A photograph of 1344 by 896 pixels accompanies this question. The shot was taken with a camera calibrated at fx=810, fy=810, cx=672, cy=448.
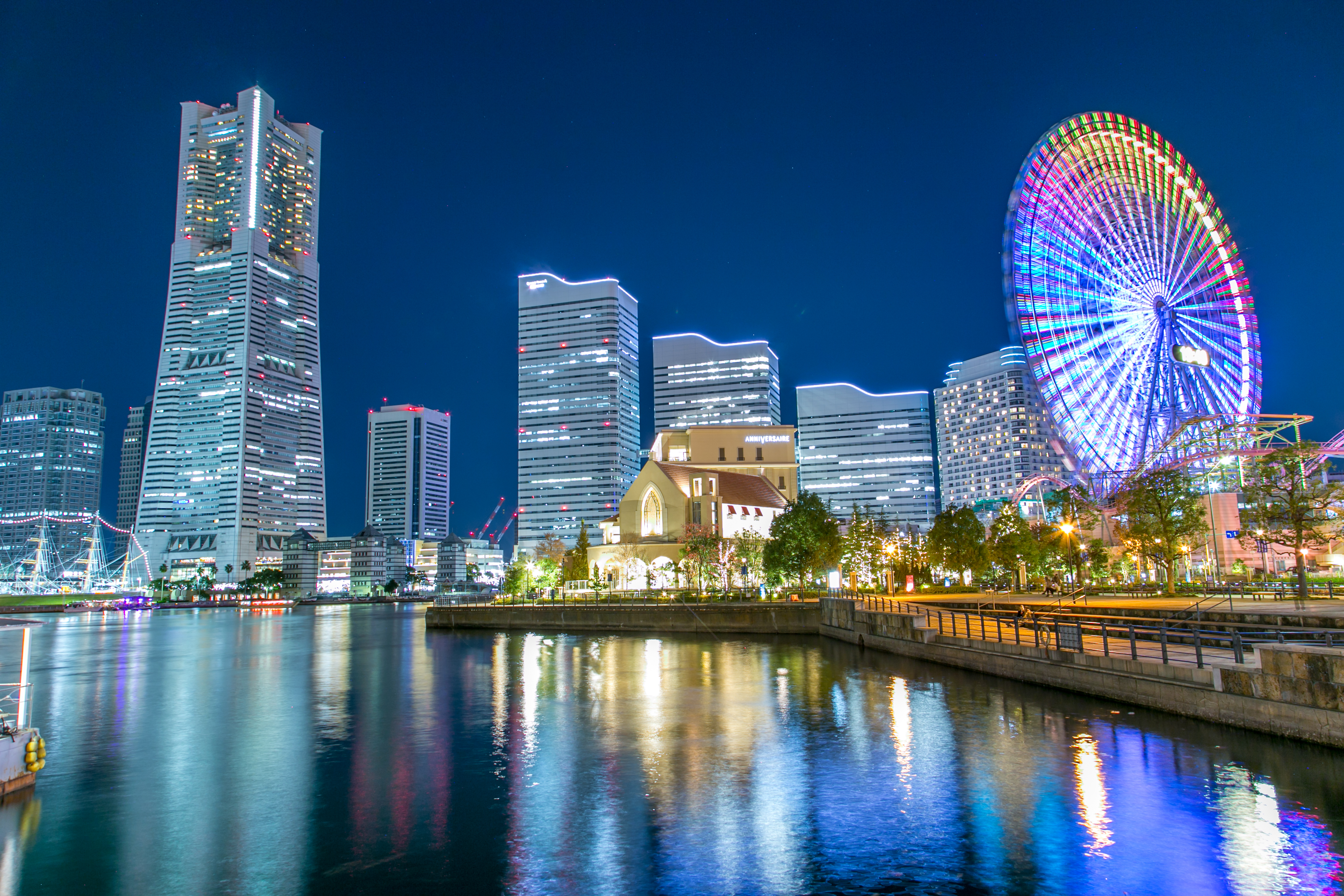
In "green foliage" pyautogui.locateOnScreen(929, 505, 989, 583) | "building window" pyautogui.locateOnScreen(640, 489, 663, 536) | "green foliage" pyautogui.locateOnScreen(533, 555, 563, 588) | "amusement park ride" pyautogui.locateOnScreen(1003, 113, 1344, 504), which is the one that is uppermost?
"amusement park ride" pyautogui.locateOnScreen(1003, 113, 1344, 504)

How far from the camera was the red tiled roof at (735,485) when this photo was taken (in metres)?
103

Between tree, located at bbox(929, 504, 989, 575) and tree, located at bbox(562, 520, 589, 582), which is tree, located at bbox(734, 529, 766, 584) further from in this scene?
tree, located at bbox(562, 520, 589, 582)

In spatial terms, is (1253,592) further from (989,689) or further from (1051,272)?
(989,689)

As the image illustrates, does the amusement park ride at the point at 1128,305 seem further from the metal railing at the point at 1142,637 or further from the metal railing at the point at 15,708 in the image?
the metal railing at the point at 15,708

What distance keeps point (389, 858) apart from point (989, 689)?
79.2ft

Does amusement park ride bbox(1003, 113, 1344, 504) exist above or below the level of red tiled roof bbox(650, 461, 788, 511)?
above

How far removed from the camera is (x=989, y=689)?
31672mm

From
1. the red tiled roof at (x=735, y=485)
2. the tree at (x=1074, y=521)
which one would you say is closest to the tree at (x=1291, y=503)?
the tree at (x=1074, y=521)

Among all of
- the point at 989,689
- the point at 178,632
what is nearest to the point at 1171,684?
the point at 989,689

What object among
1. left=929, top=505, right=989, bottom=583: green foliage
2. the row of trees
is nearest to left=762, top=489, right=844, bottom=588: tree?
left=929, top=505, right=989, bottom=583: green foliage

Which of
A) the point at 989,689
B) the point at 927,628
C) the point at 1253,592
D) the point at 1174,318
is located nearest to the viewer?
the point at 989,689

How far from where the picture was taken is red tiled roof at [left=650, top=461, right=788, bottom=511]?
103062 millimetres

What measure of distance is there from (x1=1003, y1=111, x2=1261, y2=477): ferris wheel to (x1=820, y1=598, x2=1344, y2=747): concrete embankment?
1483 inches

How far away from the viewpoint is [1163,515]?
62375 mm
